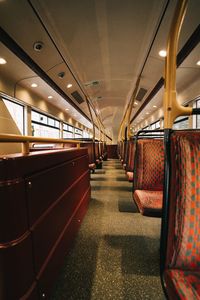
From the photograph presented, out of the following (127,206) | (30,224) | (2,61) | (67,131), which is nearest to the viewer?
(30,224)

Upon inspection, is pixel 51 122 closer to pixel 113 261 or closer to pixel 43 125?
pixel 43 125

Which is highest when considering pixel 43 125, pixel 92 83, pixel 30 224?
pixel 92 83

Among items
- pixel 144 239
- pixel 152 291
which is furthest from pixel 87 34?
pixel 152 291

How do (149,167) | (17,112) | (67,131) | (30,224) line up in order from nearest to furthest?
(30,224) < (149,167) < (17,112) < (67,131)

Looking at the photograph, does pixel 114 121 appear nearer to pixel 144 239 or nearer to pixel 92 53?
pixel 92 53

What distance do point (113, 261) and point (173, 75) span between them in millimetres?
1527

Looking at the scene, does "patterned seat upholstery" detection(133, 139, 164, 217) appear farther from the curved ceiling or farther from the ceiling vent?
the ceiling vent

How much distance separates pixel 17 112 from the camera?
5.75 m

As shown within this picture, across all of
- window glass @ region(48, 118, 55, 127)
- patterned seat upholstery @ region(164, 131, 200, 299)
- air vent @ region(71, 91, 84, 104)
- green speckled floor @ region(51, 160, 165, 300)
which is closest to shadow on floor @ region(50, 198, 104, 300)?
green speckled floor @ region(51, 160, 165, 300)

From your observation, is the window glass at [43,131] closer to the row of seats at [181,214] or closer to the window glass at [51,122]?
the window glass at [51,122]

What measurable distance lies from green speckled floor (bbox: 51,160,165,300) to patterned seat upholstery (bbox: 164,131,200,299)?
0.62m

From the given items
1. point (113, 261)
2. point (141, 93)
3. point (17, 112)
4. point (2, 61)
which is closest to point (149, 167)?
point (113, 261)

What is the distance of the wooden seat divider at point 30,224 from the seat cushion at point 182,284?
26.3 inches

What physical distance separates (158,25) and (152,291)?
397cm
